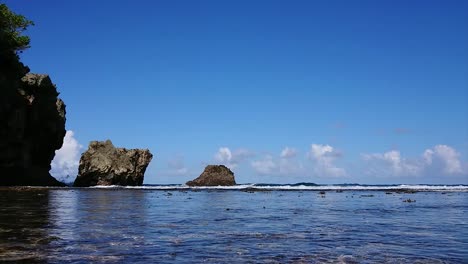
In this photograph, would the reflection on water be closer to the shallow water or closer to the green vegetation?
the shallow water

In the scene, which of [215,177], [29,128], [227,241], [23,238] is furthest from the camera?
[215,177]

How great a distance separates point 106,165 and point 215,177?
29.3 m

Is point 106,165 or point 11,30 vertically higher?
point 11,30

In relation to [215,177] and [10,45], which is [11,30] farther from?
[215,177]

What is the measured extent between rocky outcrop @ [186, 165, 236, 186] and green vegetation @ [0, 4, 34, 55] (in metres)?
55.4

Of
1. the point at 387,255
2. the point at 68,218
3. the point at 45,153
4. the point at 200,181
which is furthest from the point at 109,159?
the point at 387,255

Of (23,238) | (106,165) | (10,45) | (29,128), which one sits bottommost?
(23,238)

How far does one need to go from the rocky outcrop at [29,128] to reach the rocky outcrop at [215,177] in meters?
36.3

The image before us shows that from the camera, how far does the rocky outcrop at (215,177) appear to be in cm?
11531

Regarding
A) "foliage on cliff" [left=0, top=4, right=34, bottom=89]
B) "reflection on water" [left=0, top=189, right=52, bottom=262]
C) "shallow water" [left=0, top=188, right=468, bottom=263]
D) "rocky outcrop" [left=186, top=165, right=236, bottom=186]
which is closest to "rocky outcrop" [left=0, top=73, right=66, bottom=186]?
"foliage on cliff" [left=0, top=4, right=34, bottom=89]

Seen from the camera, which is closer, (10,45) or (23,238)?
(23,238)

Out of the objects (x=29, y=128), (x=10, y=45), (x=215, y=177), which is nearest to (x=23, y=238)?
(x=10, y=45)

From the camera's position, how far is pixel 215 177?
115750 millimetres

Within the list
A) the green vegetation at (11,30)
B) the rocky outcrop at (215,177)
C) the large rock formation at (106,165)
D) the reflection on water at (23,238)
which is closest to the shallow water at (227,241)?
the reflection on water at (23,238)
